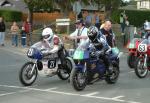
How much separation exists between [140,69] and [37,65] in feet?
11.4

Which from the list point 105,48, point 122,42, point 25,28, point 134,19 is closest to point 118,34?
point 122,42

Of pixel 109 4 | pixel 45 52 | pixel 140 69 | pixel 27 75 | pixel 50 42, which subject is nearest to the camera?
pixel 27 75

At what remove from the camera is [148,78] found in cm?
1515

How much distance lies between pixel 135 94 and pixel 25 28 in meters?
17.4

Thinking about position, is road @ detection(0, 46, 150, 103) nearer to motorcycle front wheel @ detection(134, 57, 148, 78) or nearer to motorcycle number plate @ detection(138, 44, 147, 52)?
motorcycle front wheel @ detection(134, 57, 148, 78)

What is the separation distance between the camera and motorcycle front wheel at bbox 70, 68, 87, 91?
1195cm

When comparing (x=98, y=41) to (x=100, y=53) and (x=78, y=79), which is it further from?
(x=78, y=79)

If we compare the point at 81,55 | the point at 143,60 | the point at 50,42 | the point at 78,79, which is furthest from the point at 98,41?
the point at 143,60

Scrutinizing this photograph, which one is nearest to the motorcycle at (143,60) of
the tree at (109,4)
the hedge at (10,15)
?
the tree at (109,4)

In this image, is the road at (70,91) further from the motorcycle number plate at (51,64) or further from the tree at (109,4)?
the tree at (109,4)

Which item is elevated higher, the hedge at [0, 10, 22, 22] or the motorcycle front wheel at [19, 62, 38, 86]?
the motorcycle front wheel at [19, 62, 38, 86]

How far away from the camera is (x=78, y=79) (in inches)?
476

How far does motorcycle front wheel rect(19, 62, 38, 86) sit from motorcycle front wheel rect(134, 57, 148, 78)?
3295 mm

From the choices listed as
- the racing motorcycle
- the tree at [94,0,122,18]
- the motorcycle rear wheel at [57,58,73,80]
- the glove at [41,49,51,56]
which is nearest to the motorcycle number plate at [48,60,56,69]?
the racing motorcycle
